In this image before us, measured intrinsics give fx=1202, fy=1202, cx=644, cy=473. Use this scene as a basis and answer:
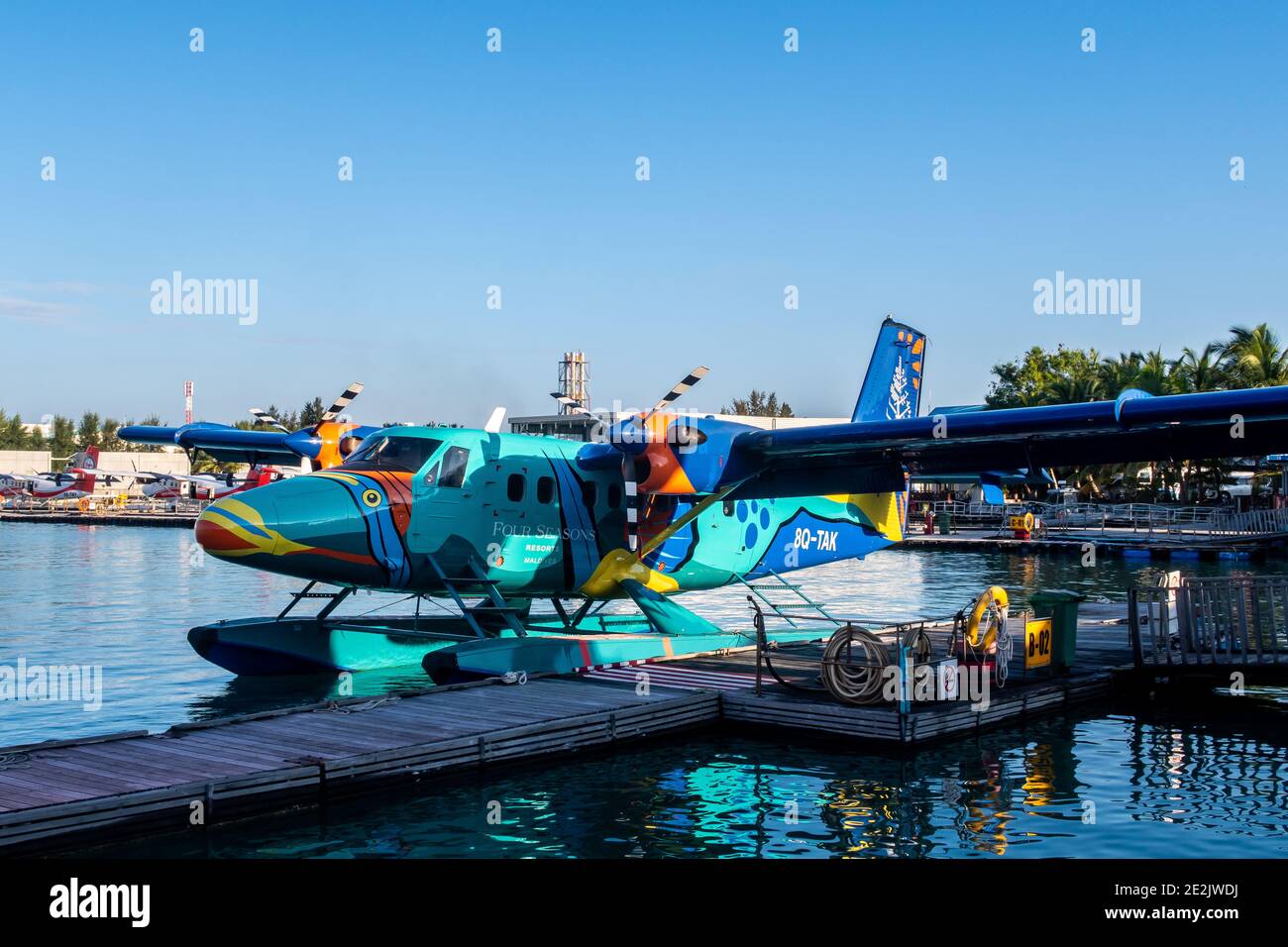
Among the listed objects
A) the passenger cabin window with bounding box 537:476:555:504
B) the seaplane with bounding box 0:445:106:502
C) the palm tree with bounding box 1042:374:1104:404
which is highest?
the palm tree with bounding box 1042:374:1104:404

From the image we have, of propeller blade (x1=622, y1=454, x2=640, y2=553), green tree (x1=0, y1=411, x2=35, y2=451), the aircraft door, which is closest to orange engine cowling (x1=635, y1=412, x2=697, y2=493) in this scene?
propeller blade (x1=622, y1=454, x2=640, y2=553)

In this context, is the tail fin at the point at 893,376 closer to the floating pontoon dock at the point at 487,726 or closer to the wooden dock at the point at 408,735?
the floating pontoon dock at the point at 487,726

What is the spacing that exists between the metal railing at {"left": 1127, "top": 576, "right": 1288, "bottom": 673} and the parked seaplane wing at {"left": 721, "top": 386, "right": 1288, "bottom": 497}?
1744mm

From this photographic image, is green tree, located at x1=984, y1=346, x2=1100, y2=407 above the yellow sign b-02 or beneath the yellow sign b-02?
above

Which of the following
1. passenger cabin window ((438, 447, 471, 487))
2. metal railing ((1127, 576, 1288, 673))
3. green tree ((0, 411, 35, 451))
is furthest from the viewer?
green tree ((0, 411, 35, 451))

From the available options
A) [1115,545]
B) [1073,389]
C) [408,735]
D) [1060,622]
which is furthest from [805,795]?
[1073,389]

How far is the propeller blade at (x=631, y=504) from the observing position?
17484 millimetres

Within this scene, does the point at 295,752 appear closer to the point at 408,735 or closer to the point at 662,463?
the point at 408,735

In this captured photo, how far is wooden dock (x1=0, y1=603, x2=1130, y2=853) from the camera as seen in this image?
30.3 ft

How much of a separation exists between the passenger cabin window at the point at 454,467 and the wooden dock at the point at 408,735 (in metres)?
3.00

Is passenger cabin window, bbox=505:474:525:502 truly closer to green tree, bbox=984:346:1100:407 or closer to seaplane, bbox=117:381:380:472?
seaplane, bbox=117:381:380:472

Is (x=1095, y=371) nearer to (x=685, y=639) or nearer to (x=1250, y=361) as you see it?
(x=1250, y=361)

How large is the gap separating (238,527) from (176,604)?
17.7 meters
